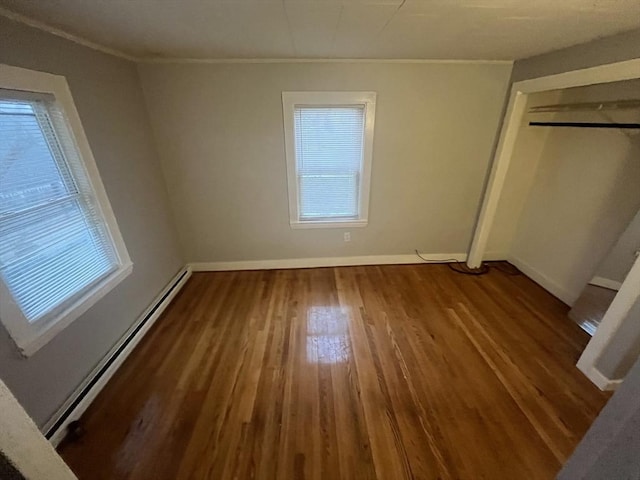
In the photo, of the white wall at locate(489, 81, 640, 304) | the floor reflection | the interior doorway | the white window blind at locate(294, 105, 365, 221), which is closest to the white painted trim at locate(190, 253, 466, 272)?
the interior doorway

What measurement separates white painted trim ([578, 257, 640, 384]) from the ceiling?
→ 1423mm

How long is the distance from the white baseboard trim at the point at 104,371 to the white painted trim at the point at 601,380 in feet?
10.9

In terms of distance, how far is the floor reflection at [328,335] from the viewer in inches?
83.4

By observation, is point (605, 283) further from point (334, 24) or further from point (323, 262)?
point (334, 24)

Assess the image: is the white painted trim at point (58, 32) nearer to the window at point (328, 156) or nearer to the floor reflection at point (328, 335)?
the window at point (328, 156)

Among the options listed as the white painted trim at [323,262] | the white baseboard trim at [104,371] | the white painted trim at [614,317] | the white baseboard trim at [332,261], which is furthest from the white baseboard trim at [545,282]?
the white baseboard trim at [104,371]

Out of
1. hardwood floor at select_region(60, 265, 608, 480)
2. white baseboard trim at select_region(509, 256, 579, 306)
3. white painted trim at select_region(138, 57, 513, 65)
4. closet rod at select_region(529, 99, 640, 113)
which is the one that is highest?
white painted trim at select_region(138, 57, 513, 65)

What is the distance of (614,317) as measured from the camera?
1.73 meters

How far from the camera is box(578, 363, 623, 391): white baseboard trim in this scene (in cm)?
182

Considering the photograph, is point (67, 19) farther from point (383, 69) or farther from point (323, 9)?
point (383, 69)

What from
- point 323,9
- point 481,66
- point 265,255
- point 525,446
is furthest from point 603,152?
point 265,255

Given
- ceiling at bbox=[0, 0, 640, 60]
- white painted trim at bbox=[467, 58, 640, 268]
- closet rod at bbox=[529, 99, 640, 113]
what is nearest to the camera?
ceiling at bbox=[0, 0, 640, 60]

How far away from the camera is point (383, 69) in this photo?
8.49 feet

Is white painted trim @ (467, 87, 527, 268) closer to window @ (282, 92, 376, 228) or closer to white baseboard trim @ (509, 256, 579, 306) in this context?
white baseboard trim @ (509, 256, 579, 306)
